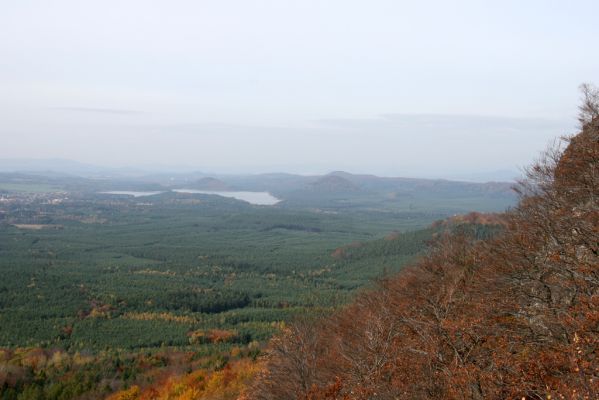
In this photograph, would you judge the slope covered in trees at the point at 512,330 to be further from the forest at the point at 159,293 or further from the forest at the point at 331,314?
the forest at the point at 159,293

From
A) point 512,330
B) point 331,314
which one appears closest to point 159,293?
point 331,314

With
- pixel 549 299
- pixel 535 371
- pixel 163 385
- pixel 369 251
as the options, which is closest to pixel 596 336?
pixel 535 371

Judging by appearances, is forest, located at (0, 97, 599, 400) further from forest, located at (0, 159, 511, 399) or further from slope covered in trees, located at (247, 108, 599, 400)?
forest, located at (0, 159, 511, 399)

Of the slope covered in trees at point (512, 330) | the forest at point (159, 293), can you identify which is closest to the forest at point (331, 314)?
the slope covered in trees at point (512, 330)

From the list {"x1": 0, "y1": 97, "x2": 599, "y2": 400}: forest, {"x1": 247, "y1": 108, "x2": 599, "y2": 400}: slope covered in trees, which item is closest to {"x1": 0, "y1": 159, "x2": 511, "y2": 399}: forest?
{"x1": 0, "y1": 97, "x2": 599, "y2": 400}: forest

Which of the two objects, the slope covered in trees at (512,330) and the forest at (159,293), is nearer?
the slope covered in trees at (512,330)

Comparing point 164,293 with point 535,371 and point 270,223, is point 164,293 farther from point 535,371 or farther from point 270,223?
point 270,223

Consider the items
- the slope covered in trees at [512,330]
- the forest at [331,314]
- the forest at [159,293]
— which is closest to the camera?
the slope covered in trees at [512,330]

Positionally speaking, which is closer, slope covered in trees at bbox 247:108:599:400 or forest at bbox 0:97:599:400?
slope covered in trees at bbox 247:108:599:400
